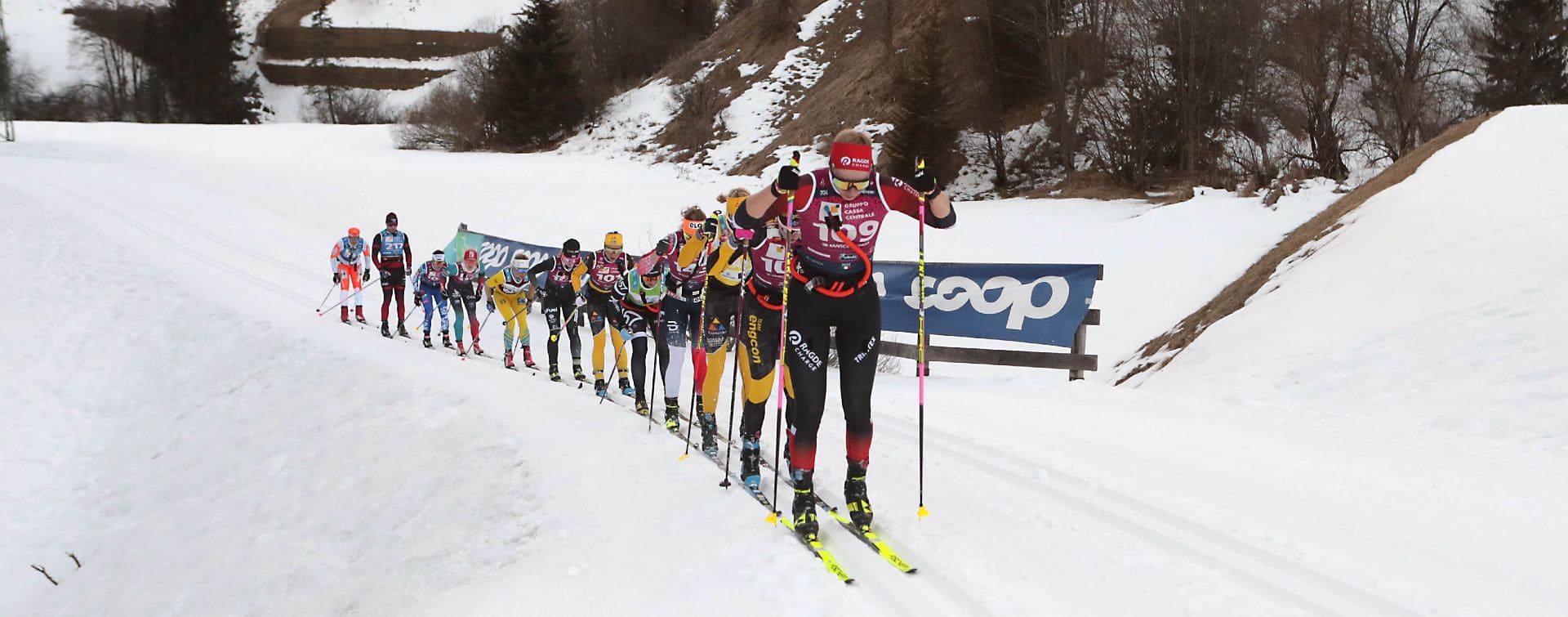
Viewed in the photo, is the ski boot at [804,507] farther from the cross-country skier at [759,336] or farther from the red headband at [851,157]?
the red headband at [851,157]

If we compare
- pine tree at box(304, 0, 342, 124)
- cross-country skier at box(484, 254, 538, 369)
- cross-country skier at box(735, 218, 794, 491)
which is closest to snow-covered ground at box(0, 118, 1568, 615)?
cross-country skier at box(735, 218, 794, 491)

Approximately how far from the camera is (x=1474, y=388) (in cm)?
718

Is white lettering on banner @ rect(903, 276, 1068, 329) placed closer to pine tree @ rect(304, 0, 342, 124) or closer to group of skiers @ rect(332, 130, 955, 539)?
group of skiers @ rect(332, 130, 955, 539)

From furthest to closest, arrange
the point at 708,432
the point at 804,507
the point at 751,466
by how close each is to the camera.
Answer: the point at 708,432, the point at 751,466, the point at 804,507

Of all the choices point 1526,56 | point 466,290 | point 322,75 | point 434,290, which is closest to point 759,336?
point 466,290

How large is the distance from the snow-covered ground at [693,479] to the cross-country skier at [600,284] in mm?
510

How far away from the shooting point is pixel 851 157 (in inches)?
183

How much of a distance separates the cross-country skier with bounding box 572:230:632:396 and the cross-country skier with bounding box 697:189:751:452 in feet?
8.42

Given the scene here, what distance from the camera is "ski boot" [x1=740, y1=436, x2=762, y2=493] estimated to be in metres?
5.94

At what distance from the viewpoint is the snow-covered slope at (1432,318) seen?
7.09 meters

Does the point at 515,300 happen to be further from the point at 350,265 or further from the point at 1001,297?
the point at 1001,297

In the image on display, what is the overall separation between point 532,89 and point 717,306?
129ft

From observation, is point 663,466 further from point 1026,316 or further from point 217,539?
point 1026,316

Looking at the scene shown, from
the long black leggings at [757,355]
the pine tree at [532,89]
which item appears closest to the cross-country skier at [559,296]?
the long black leggings at [757,355]
